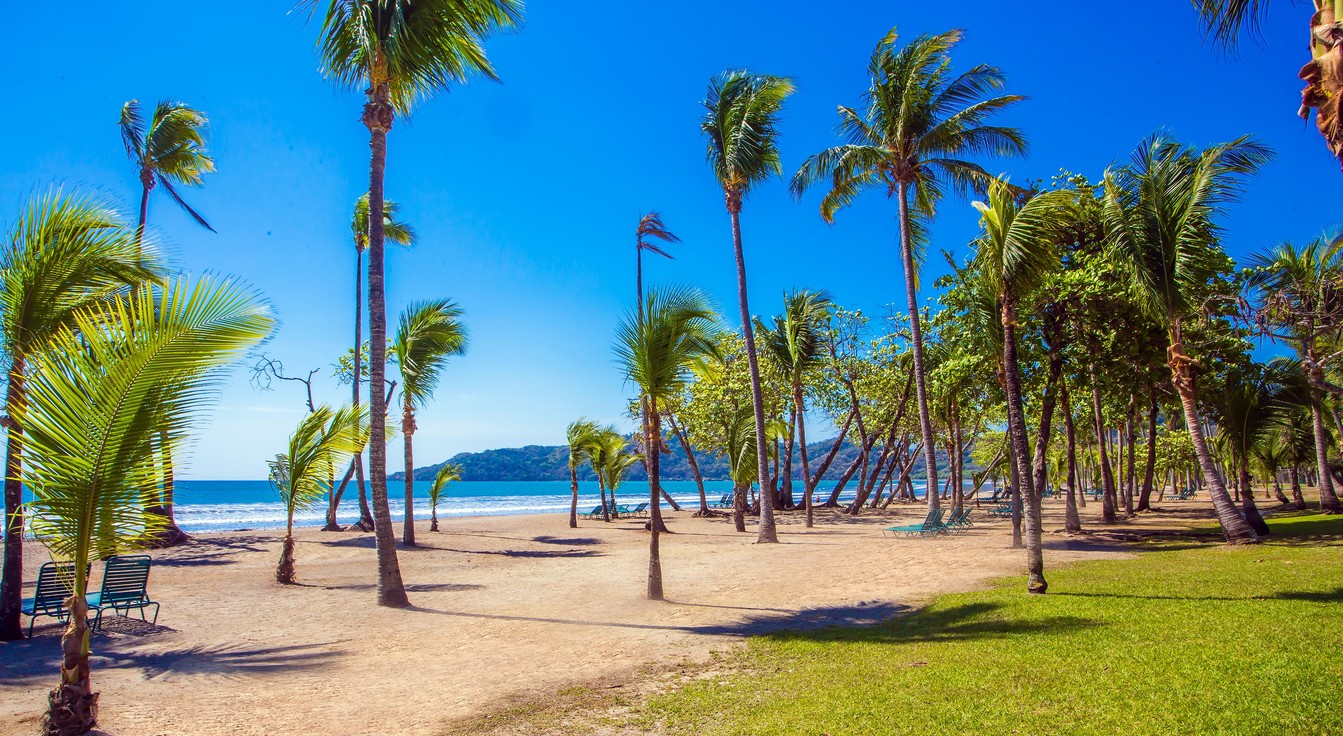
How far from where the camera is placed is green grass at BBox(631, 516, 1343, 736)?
15.1ft

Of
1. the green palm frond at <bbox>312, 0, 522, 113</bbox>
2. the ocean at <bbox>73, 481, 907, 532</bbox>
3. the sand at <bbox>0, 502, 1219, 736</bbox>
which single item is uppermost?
the green palm frond at <bbox>312, 0, 522, 113</bbox>

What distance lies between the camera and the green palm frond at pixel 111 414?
4.93m

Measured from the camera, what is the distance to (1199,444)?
1427 centimetres

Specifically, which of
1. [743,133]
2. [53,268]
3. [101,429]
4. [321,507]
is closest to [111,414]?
[101,429]

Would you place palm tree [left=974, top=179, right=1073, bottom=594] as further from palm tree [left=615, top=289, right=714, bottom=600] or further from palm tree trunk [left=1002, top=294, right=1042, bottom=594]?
palm tree [left=615, top=289, right=714, bottom=600]

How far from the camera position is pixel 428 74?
35.7 feet

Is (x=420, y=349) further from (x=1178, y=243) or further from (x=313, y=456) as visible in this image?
(x=1178, y=243)

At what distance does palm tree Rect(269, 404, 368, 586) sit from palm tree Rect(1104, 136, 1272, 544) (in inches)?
616

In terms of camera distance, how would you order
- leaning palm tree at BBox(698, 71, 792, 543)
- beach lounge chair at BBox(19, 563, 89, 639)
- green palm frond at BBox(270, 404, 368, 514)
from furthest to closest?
leaning palm tree at BBox(698, 71, 792, 543) → green palm frond at BBox(270, 404, 368, 514) → beach lounge chair at BBox(19, 563, 89, 639)

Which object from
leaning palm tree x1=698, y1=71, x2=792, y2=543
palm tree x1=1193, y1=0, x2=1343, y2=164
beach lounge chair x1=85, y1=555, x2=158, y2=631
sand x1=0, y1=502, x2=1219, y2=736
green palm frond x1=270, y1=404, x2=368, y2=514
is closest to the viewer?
palm tree x1=1193, y1=0, x2=1343, y2=164

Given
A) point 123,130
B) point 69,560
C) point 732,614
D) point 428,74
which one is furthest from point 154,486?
point 123,130

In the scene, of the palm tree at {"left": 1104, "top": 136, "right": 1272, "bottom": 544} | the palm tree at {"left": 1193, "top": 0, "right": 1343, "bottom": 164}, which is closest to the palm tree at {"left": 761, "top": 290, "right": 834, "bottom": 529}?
the palm tree at {"left": 1104, "top": 136, "right": 1272, "bottom": 544}

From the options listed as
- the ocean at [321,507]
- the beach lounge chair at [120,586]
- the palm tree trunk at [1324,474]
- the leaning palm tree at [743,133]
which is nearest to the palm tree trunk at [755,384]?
the leaning palm tree at [743,133]

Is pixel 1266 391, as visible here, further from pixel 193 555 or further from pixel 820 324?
pixel 193 555
